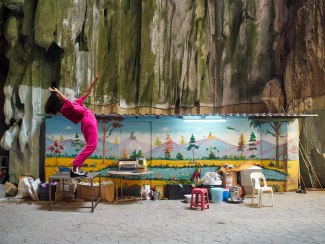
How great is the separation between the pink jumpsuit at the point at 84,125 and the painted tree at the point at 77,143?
6.71 m

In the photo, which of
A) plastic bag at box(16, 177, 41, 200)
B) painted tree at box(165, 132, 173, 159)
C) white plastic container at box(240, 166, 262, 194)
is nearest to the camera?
plastic bag at box(16, 177, 41, 200)

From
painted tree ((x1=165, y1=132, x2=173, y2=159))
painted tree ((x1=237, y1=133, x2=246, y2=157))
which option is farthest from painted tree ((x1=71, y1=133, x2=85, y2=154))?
painted tree ((x1=237, y1=133, x2=246, y2=157))

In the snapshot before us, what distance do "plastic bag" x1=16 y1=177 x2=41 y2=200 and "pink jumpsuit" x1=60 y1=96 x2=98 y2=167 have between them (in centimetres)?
675

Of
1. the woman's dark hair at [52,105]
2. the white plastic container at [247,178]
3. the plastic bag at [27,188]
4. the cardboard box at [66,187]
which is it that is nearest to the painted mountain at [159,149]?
the white plastic container at [247,178]

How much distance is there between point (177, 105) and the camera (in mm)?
17891

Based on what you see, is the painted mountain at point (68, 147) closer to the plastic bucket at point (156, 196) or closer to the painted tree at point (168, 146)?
the painted tree at point (168, 146)

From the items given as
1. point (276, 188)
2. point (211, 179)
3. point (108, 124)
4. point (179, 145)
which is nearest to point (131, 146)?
point (108, 124)

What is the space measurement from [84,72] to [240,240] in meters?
10.5

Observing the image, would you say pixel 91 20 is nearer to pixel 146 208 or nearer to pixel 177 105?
pixel 177 105

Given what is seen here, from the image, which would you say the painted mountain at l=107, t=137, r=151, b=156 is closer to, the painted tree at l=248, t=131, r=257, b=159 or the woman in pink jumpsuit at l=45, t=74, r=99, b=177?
the painted tree at l=248, t=131, r=257, b=159

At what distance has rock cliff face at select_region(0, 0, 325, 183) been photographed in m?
13.7

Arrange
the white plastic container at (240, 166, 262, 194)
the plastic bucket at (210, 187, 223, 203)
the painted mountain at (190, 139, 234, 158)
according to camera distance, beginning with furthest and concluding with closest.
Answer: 1. the painted mountain at (190, 139, 234, 158)
2. the white plastic container at (240, 166, 262, 194)
3. the plastic bucket at (210, 187, 223, 203)

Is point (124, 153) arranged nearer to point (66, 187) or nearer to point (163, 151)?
point (163, 151)

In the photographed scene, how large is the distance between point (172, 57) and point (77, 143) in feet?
23.6
